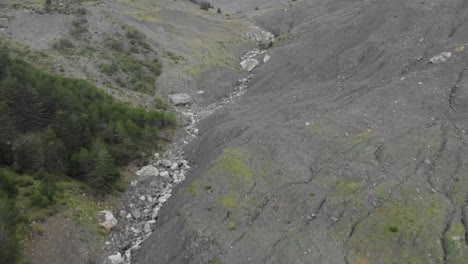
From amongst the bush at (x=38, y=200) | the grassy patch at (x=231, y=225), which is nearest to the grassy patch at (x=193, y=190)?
the grassy patch at (x=231, y=225)

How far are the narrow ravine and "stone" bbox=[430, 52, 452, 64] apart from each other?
34.3 meters

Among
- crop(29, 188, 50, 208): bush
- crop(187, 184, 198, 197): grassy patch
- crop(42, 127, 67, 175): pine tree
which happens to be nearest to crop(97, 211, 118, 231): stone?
crop(29, 188, 50, 208): bush

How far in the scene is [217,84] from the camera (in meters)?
77.5

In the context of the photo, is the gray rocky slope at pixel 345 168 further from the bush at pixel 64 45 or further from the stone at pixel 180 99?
the bush at pixel 64 45

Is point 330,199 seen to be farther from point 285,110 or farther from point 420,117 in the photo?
point 285,110

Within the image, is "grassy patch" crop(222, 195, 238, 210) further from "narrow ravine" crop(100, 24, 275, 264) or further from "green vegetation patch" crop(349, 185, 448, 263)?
"green vegetation patch" crop(349, 185, 448, 263)

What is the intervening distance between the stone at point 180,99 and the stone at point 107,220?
110 ft

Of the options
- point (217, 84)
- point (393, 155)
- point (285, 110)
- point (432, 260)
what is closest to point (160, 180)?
point (285, 110)

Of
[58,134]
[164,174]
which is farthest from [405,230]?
[58,134]

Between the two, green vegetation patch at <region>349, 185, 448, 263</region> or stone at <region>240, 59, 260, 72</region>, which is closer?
green vegetation patch at <region>349, 185, 448, 263</region>

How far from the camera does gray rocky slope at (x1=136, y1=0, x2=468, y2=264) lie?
96.3 ft

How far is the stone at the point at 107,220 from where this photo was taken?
1474 inches

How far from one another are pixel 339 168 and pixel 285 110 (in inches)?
684

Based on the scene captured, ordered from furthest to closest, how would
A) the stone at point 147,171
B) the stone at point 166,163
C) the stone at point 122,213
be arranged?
the stone at point 166,163
the stone at point 147,171
the stone at point 122,213
